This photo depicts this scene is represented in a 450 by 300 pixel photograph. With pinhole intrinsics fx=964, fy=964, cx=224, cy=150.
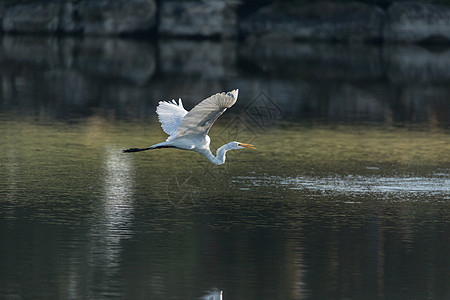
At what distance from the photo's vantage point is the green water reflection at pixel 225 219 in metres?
10.2

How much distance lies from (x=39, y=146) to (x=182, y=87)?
1240cm

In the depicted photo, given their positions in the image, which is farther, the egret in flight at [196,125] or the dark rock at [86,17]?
the dark rock at [86,17]

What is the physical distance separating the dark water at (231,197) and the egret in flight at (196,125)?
0.71m

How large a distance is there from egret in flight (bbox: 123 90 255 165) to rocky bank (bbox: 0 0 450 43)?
1426 inches

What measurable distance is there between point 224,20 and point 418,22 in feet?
33.5

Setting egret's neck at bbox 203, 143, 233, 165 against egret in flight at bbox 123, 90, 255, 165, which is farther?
egret's neck at bbox 203, 143, 233, 165

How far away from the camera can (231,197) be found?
47.2ft

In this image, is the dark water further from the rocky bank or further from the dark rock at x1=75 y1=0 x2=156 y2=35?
the dark rock at x1=75 y1=0 x2=156 y2=35

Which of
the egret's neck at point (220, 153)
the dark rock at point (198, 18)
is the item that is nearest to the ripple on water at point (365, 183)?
the egret's neck at point (220, 153)

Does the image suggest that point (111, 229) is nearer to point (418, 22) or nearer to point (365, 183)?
point (365, 183)

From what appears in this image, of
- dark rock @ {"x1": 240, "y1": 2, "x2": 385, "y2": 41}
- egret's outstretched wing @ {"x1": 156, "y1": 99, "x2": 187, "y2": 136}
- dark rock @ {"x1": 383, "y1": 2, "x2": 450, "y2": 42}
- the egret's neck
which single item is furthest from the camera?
dark rock @ {"x1": 240, "y1": 2, "x2": 385, "y2": 41}

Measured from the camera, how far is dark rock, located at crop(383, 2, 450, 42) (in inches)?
1932

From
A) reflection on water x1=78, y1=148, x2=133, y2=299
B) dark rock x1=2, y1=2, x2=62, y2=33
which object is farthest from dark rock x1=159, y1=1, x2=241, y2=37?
reflection on water x1=78, y1=148, x2=133, y2=299

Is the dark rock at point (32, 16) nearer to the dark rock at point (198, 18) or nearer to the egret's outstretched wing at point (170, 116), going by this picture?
the dark rock at point (198, 18)
